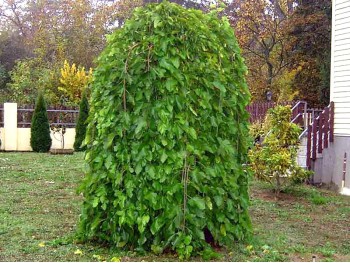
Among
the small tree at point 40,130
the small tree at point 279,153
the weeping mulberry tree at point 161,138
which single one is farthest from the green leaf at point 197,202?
the small tree at point 40,130

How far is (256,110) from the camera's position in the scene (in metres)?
17.1

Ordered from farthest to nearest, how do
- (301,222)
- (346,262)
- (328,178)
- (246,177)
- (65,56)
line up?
(65,56), (328,178), (301,222), (246,177), (346,262)

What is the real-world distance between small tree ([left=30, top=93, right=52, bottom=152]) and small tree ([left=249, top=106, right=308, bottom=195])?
9.46 metres

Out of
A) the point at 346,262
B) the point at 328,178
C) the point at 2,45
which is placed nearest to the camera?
the point at 346,262

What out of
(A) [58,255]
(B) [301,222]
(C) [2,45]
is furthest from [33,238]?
(C) [2,45]

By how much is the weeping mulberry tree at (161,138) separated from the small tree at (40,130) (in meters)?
12.1

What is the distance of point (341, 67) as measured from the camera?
966 centimetres

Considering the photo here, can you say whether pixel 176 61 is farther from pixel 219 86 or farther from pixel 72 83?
pixel 72 83

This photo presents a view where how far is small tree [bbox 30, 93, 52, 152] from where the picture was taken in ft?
52.7

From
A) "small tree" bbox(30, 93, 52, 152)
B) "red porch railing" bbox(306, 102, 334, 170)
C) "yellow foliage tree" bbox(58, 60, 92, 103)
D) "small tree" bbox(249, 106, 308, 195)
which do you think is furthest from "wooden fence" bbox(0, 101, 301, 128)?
"small tree" bbox(249, 106, 308, 195)

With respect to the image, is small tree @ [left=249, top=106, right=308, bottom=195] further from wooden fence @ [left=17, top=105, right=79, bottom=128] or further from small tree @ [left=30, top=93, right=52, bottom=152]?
wooden fence @ [left=17, top=105, right=79, bottom=128]

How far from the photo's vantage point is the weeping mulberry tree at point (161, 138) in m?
4.09

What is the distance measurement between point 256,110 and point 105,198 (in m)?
13.4

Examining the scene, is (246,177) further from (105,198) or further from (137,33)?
(137,33)
